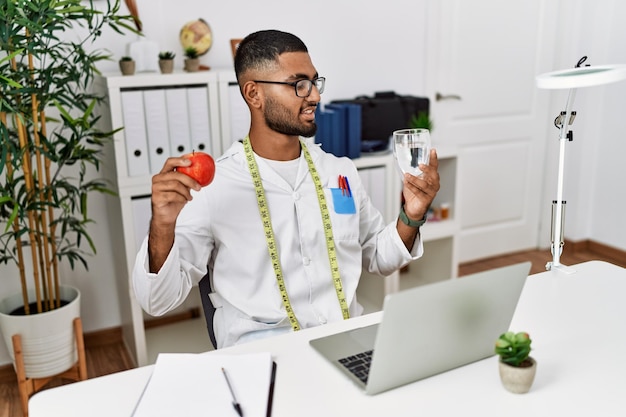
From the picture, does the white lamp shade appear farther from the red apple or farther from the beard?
the red apple

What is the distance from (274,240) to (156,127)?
3.59 feet

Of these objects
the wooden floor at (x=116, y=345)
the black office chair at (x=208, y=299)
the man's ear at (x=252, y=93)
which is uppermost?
the man's ear at (x=252, y=93)

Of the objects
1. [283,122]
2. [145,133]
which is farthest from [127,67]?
[283,122]

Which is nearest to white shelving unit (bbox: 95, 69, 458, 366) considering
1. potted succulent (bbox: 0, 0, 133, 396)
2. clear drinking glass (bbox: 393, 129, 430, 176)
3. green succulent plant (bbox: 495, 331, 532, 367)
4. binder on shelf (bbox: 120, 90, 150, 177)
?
binder on shelf (bbox: 120, 90, 150, 177)

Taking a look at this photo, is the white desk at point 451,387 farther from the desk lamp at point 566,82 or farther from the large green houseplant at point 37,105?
the large green houseplant at point 37,105

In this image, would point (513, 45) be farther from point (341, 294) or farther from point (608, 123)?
point (341, 294)

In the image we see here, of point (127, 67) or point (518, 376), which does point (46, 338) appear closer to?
point (127, 67)

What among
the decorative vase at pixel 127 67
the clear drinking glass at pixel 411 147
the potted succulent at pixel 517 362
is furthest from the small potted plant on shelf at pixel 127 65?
the potted succulent at pixel 517 362

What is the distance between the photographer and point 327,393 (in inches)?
44.1

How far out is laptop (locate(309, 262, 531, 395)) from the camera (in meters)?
1.04

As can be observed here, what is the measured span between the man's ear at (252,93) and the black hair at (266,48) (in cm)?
5

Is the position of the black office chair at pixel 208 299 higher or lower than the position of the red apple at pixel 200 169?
lower

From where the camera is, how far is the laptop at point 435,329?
104 centimetres

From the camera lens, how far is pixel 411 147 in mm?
1350
